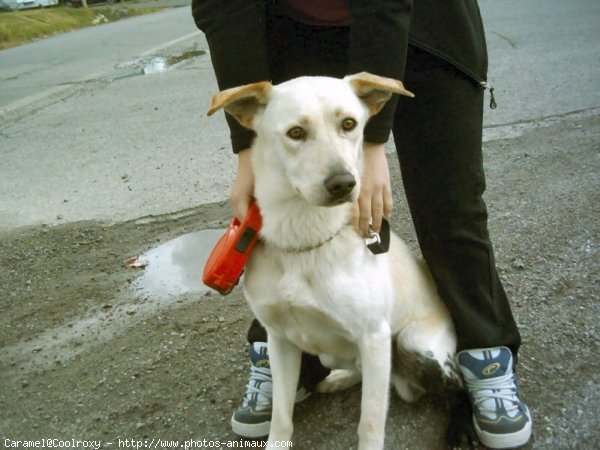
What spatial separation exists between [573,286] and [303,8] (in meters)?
1.79

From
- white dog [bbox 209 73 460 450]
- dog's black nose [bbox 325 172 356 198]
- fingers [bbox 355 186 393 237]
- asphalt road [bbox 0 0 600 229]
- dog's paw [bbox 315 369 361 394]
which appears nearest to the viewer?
dog's black nose [bbox 325 172 356 198]

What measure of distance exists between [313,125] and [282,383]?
2.98 ft

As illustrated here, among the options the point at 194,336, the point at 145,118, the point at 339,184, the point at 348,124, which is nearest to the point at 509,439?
the point at 339,184

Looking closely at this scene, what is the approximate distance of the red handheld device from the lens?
Result: 77.2 inches

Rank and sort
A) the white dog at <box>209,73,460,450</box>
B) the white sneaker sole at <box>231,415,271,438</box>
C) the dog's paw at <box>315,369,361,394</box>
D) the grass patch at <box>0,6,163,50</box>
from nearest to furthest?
the white dog at <box>209,73,460,450</box>, the white sneaker sole at <box>231,415,271,438</box>, the dog's paw at <box>315,369,361,394</box>, the grass patch at <box>0,6,163,50</box>

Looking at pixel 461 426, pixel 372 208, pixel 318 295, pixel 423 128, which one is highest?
pixel 423 128

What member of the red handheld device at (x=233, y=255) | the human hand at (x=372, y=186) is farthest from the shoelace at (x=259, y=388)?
the human hand at (x=372, y=186)

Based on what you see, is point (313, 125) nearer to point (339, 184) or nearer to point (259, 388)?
point (339, 184)

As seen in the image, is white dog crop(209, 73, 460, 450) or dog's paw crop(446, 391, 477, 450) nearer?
white dog crop(209, 73, 460, 450)

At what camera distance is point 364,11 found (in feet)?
5.73

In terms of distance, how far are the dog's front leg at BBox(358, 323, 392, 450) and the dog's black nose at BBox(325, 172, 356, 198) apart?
0.48m

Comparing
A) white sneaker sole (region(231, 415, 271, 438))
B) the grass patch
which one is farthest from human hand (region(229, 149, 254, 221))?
the grass patch

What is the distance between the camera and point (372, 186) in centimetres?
188

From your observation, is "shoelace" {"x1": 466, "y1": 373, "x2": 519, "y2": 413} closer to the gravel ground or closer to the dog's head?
the gravel ground
